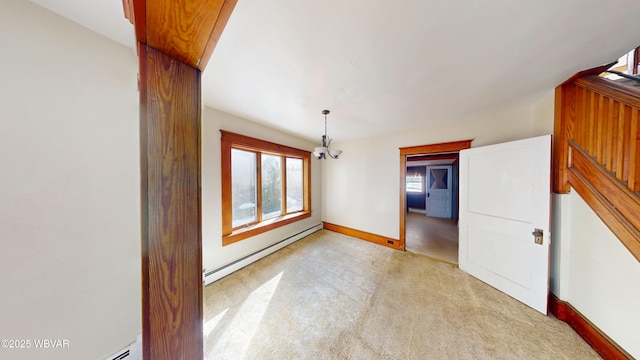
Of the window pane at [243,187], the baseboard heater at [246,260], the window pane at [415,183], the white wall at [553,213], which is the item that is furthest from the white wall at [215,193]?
the window pane at [415,183]

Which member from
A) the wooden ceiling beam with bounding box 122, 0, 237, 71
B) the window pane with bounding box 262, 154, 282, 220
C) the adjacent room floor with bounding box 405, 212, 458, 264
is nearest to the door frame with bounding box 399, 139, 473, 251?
the adjacent room floor with bounding box 405, 212, 458, 264

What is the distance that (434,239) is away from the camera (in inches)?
150

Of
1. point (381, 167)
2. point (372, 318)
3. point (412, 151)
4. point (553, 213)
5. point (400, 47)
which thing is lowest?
point (372, 318)

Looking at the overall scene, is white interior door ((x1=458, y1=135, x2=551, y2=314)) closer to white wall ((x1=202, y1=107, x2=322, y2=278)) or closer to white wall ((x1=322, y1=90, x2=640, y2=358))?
white wall ((x1=322, y1=90, x2=640, y2=358))

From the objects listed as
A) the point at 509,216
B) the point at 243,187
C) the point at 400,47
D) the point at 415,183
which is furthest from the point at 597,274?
the point at 415,183

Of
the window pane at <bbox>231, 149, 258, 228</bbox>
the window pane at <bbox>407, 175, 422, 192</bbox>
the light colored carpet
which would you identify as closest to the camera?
the light colored carpet

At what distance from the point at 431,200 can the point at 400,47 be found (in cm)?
630

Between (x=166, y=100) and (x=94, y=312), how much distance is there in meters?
1.57

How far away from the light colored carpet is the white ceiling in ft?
7.72

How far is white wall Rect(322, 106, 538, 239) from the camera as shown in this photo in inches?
95.0

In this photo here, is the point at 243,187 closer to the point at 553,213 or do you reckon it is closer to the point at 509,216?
the point at 509,216

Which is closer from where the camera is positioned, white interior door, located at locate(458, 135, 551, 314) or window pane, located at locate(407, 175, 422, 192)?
white interior door, located at locate(458, 135, 551, 314)

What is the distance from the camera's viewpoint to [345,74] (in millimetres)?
1558

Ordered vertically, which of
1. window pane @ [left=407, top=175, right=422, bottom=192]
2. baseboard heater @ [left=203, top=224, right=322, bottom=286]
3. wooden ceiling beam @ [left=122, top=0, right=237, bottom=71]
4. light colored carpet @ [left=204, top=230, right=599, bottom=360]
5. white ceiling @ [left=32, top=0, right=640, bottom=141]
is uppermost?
white ceiling @ [left=32, top=0, right=640, bottom=141]
